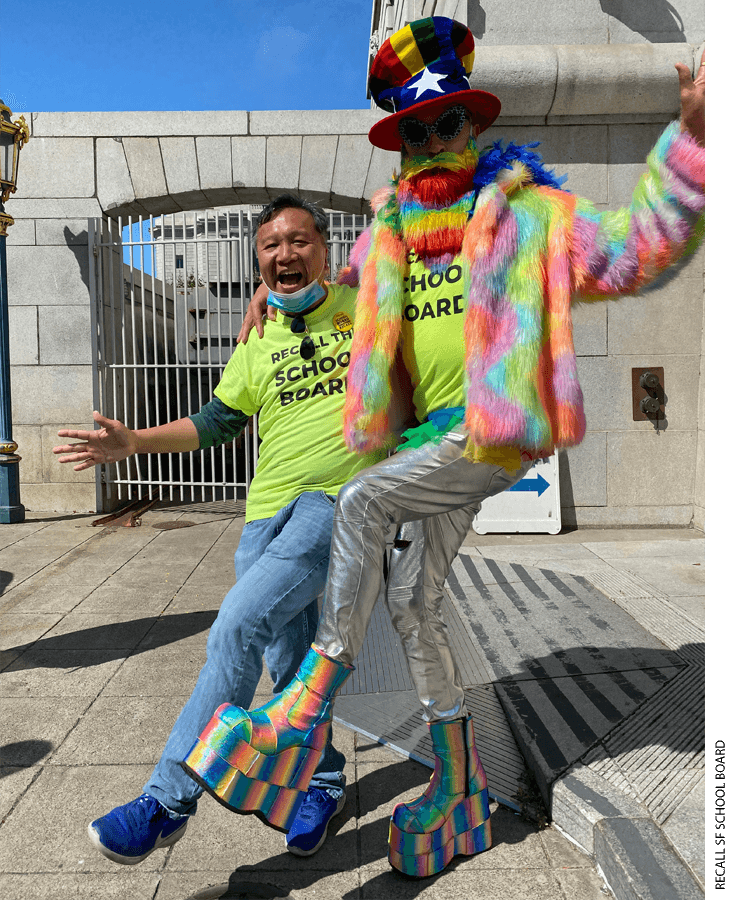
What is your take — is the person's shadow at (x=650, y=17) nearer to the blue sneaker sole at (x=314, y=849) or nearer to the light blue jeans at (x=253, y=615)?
the light blue jeans at (x=253, y=615)

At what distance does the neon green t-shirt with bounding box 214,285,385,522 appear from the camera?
2354 mm

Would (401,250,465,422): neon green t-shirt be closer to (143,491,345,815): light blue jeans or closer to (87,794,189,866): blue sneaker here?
(143,491,345,815): light blue jeans

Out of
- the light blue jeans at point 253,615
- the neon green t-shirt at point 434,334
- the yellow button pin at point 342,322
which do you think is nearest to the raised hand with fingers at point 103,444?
the light blue jeans at point 253,615

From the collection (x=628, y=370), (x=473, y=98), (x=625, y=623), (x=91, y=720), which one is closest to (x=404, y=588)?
(x=473, y=98)

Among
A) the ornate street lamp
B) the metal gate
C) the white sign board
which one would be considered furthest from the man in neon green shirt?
the ornate street lamp

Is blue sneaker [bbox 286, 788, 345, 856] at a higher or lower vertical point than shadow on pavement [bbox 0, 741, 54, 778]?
higher

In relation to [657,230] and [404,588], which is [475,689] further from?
[657,230]

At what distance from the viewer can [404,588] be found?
7.19 ft

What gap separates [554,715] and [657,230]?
188 cm

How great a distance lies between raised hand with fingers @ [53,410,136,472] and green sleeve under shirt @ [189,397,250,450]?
234mm

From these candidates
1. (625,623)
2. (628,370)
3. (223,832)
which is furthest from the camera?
(628,370)

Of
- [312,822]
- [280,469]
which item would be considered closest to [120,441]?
[280,469]

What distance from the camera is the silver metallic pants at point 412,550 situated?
195 cm

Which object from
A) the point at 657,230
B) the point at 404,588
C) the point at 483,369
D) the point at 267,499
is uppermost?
the point at 657,230
